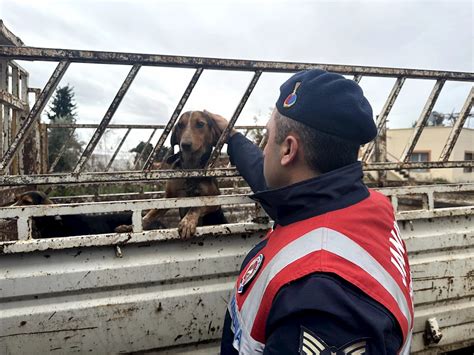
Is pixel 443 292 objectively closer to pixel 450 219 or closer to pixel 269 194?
pixel 450 219

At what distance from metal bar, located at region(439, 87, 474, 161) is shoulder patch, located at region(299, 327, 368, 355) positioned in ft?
7.26

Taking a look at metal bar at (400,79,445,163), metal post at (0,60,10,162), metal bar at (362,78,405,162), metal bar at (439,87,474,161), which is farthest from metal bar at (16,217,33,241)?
metal bar at (439,87,474,161)

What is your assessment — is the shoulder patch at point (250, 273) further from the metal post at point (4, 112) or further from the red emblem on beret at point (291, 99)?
the metal post at point (4, 112)

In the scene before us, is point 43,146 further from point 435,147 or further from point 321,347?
point 435,147

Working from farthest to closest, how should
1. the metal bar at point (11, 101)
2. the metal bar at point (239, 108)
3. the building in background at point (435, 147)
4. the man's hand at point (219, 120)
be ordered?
the building in background at point (435, 147)
the metal bar at point (11, 101)
the man's hand at point (219, 120)
the metal bar at point (239, 108)

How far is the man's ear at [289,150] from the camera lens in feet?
3.79

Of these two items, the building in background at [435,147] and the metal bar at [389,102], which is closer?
the metal bar at [389,102]

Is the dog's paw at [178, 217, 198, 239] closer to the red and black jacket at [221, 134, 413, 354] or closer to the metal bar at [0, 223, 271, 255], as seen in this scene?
the metal bar at [0, 223, 271, 255]

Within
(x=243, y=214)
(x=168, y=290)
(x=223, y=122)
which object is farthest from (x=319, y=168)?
(x=243, y=214)

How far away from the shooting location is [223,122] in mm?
2785

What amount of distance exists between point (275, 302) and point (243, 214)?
3351mm

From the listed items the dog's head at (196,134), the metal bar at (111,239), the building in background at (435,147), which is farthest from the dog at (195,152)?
the building in background at (435,147)

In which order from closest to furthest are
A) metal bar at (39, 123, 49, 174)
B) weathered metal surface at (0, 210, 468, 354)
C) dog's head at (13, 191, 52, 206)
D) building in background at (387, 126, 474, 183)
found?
weathered metal surface at (0, 210, 468, 354), dog's head at (13, 191, 52, 206), metal bar at (39, 123, 49, 174), building in background at (387, 126, 474, 183)

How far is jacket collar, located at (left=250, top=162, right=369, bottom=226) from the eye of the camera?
3.54 ft
